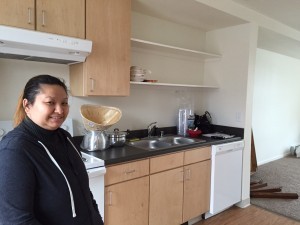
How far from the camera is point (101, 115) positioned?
2193 mm

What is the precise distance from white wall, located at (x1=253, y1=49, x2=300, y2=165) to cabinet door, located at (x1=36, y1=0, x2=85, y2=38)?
3528 mm

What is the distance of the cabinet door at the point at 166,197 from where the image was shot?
2182 millimetres

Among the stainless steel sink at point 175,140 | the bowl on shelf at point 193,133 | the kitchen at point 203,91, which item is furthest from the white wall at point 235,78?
the stainless steel sink at point 175,140

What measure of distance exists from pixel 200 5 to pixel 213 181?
183cm

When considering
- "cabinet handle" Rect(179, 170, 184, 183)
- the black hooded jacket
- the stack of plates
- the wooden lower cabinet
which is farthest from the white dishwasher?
the black hooded jacket

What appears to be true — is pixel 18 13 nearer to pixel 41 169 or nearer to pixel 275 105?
pixel 41 169

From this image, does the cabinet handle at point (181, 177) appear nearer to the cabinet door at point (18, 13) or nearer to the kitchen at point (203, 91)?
the kitchen at point (203, 91)

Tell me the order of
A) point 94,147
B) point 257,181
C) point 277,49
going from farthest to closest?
point 277,49
point 257,181
point 94,147

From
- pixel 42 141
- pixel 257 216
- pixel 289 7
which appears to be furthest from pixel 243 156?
pixel 42 141

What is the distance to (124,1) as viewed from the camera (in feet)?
7.13

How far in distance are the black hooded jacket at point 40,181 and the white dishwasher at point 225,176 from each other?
190 cm

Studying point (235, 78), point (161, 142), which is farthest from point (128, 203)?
point (235, 78)

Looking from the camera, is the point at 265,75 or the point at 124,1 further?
the point at 265,75

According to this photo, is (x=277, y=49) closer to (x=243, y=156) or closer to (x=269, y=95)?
(x=269, y=95)
